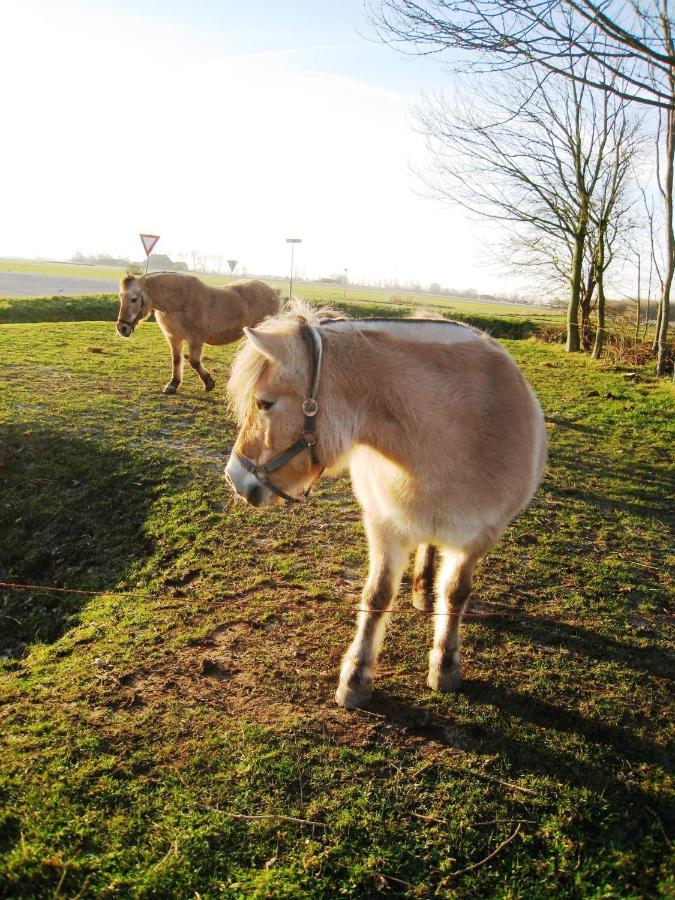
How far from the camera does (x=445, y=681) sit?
318cm

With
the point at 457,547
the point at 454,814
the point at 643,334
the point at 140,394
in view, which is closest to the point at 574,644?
the point at 457,547

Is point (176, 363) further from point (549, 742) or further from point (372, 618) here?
point (549, 742)

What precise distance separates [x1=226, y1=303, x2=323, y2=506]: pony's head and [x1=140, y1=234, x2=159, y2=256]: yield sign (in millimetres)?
14966

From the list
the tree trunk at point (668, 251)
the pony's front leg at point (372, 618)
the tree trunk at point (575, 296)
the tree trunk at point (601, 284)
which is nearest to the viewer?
the pony's front leg at point (372, 618)

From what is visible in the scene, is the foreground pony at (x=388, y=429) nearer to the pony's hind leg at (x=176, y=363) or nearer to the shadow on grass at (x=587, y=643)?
the shadow on grass at (x=587, y=643)

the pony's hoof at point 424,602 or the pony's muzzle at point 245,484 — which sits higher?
the pony's muzzle at point 245,484

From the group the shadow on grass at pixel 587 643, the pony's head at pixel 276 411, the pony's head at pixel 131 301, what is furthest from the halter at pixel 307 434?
the pony's head at pixel 131 301

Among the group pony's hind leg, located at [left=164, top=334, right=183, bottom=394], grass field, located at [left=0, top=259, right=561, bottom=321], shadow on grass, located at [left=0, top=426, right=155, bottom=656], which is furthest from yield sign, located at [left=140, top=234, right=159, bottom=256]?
shadow on grass, located at [left=0, top=426, right=155, bottom=656]

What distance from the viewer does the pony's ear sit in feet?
7.99

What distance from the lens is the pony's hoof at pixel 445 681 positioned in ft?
10.4

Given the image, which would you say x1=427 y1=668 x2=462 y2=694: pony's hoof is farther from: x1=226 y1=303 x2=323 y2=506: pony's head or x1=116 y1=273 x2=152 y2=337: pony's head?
x1=116 y1=273 x2=152 y2=337: pony's head

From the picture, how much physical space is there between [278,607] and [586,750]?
204cm

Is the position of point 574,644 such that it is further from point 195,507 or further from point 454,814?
point 195,507

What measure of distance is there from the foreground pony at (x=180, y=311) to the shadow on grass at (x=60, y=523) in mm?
3076
